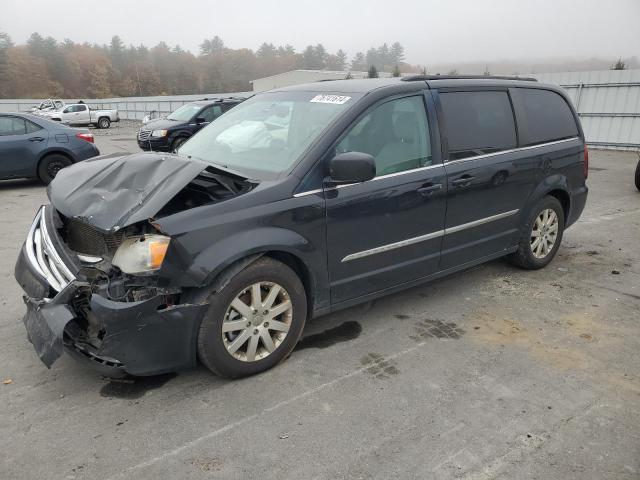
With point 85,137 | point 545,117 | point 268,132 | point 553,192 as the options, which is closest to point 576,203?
point 553,192

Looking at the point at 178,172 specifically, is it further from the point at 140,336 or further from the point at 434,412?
the point at 434,412

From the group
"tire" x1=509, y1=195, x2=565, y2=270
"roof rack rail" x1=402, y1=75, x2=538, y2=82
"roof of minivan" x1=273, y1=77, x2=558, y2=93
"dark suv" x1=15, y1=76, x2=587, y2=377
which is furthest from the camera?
"tire" x1=509, y1=195, x2=565, y2=270

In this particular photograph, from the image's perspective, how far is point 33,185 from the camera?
986 centimetres

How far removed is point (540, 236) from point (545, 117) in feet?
3.81

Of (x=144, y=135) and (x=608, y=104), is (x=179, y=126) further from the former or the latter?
(x=608, y=104)

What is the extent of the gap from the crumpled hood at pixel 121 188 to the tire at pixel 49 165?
6807mm

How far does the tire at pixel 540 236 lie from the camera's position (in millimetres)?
4742

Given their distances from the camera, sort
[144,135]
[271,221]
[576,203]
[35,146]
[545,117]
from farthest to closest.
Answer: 1. [144,135]
2. [35,146]
3. [576,203]
4. [545,117]
5. [271,221]

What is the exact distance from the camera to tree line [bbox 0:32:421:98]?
7745 cm

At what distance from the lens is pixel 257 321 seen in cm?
304

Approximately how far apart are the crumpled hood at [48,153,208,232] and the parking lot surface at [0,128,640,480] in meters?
1.05

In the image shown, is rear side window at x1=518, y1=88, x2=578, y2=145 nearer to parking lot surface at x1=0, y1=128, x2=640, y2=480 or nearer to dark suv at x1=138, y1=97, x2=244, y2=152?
parking lot surface at x1=0, y1=128, x2=640, y2=480

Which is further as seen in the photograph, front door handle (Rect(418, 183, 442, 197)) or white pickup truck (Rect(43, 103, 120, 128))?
white pickup truck (Rect(43, 103, 120, 128))

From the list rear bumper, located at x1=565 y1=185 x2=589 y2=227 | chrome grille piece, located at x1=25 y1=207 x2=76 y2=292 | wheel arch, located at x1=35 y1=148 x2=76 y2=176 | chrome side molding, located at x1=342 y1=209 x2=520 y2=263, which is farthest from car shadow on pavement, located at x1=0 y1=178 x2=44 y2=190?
rear bumper, located at x1=565 y1=185 x2=589 y2=227
